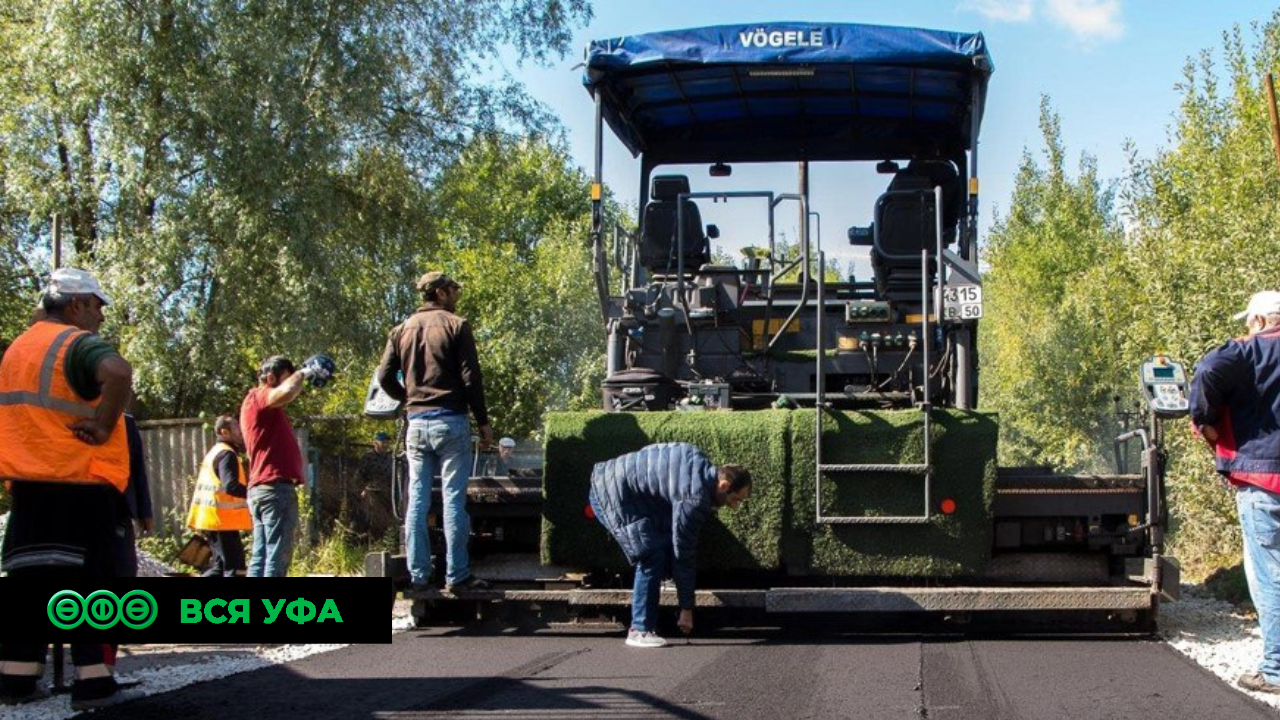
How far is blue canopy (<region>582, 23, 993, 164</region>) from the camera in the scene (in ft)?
30.3

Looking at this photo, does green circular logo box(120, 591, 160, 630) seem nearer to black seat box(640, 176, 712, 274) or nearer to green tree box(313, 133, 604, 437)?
black seat box(640, 176, 712, 274)

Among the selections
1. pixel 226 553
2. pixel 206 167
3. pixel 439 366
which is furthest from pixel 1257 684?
pixel 206 167

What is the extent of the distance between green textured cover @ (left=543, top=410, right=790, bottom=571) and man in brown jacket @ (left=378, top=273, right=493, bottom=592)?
0.49 metres

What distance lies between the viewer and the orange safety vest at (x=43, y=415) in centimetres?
585

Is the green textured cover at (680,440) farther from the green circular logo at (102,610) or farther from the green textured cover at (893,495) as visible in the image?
the green circular logo at (102,610)

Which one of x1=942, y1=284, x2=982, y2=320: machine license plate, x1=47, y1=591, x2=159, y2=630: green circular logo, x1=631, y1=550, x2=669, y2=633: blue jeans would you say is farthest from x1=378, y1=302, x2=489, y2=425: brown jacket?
x1=47, y1=591, x2=159, y2=630: green circular logo

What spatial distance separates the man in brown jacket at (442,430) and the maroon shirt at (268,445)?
2.56ft

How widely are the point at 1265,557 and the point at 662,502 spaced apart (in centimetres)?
314

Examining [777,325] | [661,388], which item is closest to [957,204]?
[777,325]

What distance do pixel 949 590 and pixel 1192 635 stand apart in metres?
1.50

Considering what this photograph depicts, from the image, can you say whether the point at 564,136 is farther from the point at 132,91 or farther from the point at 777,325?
the point at 777,325

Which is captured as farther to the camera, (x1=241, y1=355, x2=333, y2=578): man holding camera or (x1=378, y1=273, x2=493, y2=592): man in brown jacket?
(x1=241, y1=355, x2=333, y2=578): man holding camera

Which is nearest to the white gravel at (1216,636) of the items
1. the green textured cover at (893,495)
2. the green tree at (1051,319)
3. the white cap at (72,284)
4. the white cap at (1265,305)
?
the green textured cover at (893,495)

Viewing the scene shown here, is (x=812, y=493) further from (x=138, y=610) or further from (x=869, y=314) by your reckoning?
(x=138, y=610)
